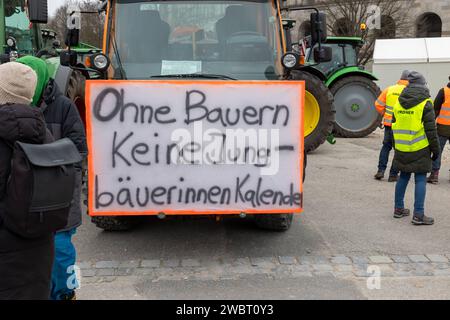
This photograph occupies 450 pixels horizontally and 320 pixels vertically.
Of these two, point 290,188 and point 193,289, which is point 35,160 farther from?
point 290,188

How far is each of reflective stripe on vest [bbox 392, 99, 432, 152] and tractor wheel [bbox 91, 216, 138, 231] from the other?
3.10 metres

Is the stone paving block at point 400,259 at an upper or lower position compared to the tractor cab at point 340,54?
lower

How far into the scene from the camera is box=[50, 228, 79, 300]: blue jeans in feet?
11.5

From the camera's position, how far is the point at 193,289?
4.14m

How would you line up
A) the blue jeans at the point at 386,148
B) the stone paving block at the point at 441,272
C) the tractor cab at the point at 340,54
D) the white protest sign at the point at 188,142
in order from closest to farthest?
the white protest sign at the point at 188,142 < the stone paving block at the point at 441,272 < the blue jeans at the point at 386,148 < the tractor cab at the point at 340,54

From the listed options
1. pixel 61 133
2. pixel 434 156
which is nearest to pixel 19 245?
pixel 61 133

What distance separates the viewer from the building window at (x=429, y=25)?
31.7 metres

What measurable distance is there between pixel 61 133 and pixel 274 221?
2538mm

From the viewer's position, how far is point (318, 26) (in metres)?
5.88

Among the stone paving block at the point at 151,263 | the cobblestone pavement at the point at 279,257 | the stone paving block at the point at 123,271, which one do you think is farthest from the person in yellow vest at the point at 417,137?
the stone paving block at the point at 123,271

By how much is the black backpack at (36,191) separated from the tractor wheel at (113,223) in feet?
9.24

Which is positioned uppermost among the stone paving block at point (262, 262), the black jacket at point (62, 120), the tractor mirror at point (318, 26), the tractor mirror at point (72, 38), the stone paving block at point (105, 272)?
the tractor mirror at point (318, 26)

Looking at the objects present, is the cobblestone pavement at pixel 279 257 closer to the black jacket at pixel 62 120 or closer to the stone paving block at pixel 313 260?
the stone paving block at pixel 313 260

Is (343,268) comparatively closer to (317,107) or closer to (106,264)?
(106,264)
